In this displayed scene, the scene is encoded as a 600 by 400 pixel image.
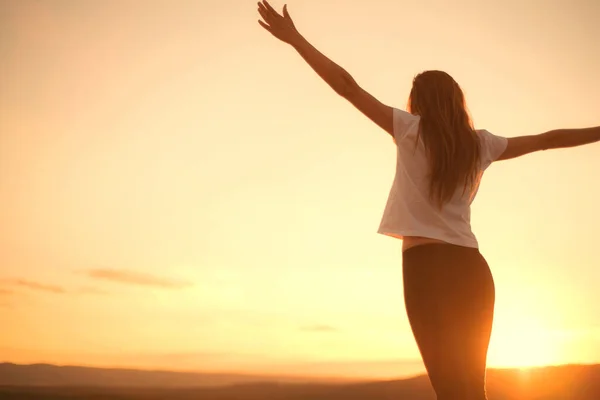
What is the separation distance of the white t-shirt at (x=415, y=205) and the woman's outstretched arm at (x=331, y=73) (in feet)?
0.23

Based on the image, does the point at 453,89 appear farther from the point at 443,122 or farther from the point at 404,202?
the point at 404,202

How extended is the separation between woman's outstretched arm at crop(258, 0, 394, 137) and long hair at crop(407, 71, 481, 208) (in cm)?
19

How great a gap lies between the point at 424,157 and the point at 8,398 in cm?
1001

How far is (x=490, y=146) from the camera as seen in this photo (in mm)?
2975

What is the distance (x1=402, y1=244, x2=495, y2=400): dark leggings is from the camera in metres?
2.51

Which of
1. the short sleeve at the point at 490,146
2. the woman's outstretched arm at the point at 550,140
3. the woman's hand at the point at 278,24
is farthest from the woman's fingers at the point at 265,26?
the woman's outstretched arm at the point at 550,140

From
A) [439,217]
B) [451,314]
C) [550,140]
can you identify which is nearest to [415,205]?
[439,217]

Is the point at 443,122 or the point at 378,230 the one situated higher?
the point at 443,122

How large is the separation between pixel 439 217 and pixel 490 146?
1.74 ft

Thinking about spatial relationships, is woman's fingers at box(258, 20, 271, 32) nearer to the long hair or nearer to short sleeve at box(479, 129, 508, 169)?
the long hair

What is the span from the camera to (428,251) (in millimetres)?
2648

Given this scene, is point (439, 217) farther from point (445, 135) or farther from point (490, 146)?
point (490, 146)

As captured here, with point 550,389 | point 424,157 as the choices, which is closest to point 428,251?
point 424,157

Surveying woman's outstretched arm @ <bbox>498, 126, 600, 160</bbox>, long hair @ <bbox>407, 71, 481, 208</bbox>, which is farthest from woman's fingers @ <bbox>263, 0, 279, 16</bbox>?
woman's outstretched arm @ <bbox>498, 126, 600, 160</bbox>
